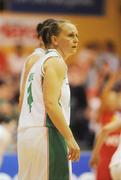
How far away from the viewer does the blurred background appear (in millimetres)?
10789

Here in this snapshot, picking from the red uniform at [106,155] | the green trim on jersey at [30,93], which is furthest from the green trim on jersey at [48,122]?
the red uniform at [106,155]

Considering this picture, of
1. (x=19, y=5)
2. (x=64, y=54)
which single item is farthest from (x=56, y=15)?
(x=64, y=54)

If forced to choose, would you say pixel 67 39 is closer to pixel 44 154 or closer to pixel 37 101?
pixel 37 101

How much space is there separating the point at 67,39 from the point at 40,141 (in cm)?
77

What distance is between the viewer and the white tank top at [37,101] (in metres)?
5.13

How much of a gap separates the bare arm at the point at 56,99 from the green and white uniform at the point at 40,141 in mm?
79

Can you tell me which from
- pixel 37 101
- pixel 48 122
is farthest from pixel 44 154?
pixel 37 101

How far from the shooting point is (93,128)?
1053 centimetres

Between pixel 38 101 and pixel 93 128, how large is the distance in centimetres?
544

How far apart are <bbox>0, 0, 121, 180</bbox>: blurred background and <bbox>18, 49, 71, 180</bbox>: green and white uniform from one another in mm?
4729

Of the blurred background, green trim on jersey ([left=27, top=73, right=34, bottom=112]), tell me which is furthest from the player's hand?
the blurred background

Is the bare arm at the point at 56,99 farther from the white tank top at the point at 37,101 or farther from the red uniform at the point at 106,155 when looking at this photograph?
the red uniform at the point at 106,155

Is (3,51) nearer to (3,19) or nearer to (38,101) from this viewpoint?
(3,19)

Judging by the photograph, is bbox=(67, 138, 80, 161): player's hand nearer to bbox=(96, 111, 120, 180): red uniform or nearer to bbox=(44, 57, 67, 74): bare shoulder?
bbox=(44, 57, 67, 74): bare shoulder
